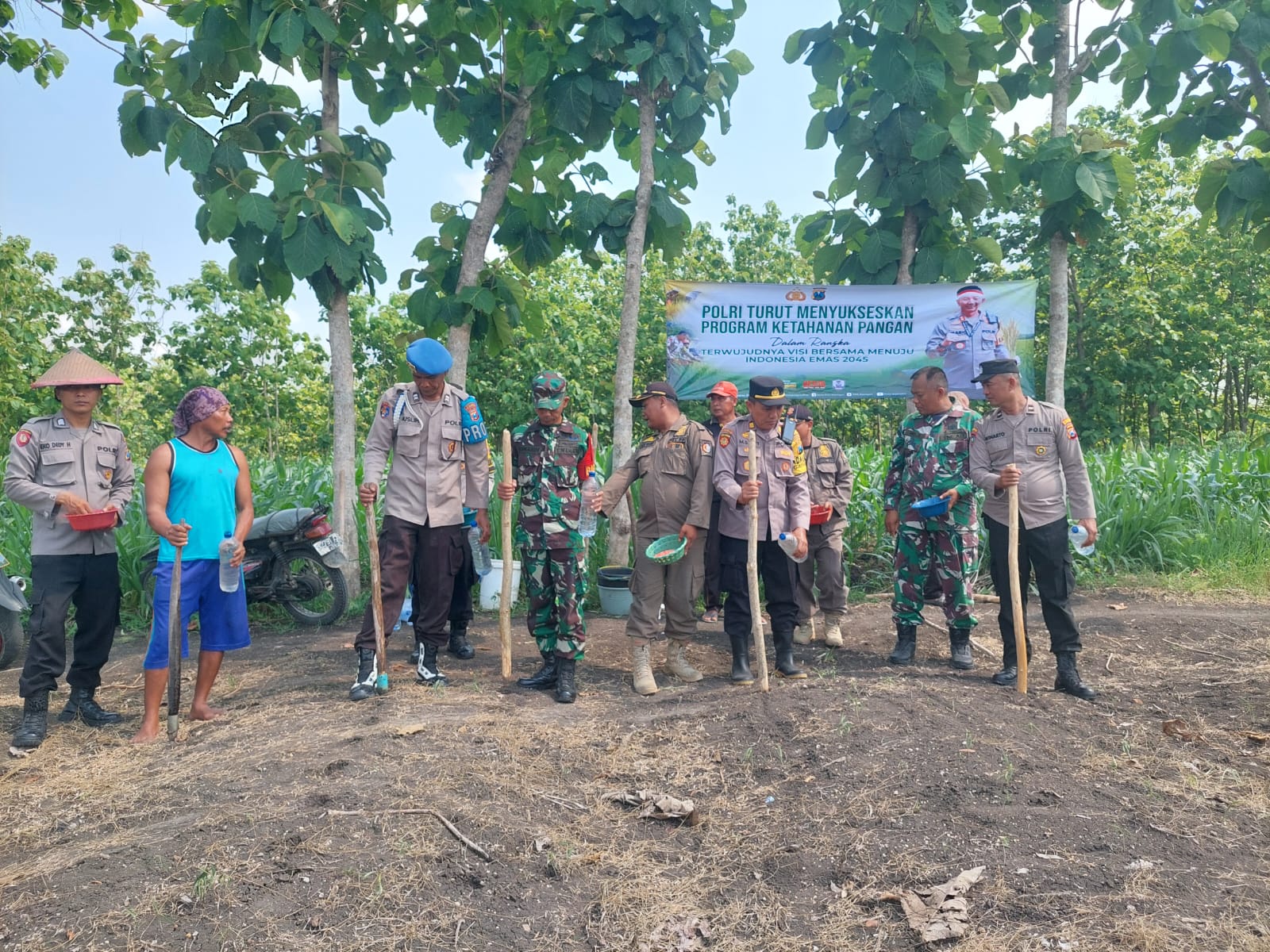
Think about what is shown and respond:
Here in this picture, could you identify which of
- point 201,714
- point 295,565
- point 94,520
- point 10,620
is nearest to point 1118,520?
point 295,565

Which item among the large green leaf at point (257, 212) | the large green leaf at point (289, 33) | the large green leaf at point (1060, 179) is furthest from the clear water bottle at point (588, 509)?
the large green leaf at point (1060, 179)

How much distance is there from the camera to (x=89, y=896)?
9.58 feet

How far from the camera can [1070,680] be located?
5.19m

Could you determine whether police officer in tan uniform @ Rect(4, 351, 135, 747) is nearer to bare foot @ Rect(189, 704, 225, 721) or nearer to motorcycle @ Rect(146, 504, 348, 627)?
bare foot @ Rect(189, 704, 225, 721)

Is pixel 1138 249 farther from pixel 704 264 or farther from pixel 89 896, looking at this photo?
pixel 89 896

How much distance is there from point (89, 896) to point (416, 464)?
2.74 m

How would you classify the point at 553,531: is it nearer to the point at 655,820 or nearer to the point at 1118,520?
the point at 655,820

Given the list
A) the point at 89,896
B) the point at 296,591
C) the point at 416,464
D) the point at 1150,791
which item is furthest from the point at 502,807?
the point at 296,591

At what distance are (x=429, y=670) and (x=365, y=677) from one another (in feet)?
1.30

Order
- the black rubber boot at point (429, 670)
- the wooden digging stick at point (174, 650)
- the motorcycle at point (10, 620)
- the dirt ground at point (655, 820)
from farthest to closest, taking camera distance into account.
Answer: the motorcycle at point (10, 620)
the black rubber boot at point (429, 670)
the wooden digging stick at point (174, 650)
the dirt ground at point (655, 820)

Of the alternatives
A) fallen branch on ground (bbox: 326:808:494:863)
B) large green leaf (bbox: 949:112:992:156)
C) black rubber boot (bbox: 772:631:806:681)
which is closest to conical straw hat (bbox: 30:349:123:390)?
fallen branch on ground (bbox: 326:808:494:863)

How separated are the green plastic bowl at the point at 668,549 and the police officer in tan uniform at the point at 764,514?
0.34m

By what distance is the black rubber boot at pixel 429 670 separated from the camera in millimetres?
5375

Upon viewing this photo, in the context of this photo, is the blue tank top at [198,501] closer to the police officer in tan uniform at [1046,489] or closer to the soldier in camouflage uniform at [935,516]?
the soldier in camouflage uniform at [935,516]
